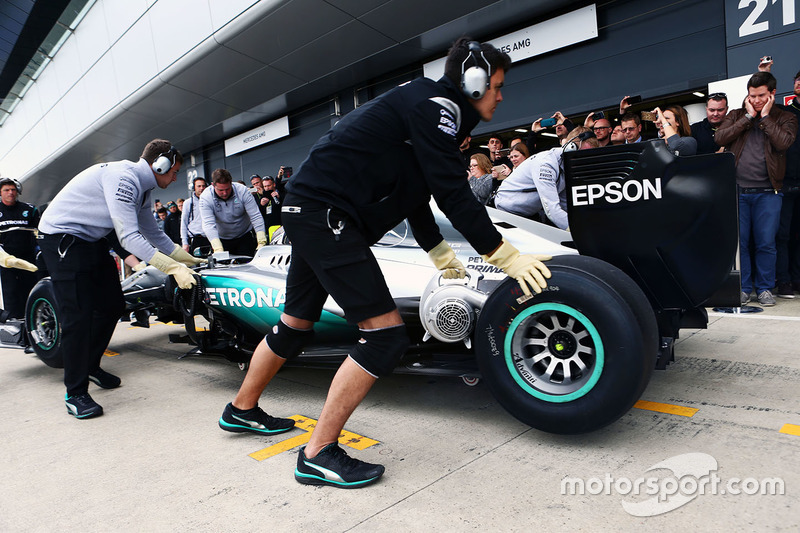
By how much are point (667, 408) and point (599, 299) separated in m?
0.93

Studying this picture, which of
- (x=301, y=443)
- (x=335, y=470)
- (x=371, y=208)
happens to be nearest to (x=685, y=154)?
(x=371, y=208)

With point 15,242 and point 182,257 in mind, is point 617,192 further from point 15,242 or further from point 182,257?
point 15,242

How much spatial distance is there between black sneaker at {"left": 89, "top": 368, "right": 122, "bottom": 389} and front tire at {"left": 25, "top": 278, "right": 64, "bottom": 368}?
440 mm

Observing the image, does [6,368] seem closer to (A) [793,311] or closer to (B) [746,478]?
(B) [746,478]

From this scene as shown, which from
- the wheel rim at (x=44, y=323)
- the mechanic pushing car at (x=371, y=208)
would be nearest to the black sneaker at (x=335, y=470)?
the mechanic pushing car at (x=371, y=208)

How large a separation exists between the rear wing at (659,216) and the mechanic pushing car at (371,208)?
559mm

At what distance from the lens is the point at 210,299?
3.61 metres

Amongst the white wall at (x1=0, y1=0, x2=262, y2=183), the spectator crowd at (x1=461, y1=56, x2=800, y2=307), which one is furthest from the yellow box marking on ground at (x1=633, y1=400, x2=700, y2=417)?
the white wall at (x1=0, y1=0, x2=262, y2=183)

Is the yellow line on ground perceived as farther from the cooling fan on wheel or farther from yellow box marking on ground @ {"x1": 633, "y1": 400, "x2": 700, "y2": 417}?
yellow box marking on ground @ {"x1": 633, "y1": 400, "x2": 700, "y2": 417}

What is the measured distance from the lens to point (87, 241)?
3.46m

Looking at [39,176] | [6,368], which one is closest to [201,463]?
[6,368]

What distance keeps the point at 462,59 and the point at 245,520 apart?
192 cm

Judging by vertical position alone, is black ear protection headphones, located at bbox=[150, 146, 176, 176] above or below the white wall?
below

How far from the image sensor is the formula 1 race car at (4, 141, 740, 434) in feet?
7.16
